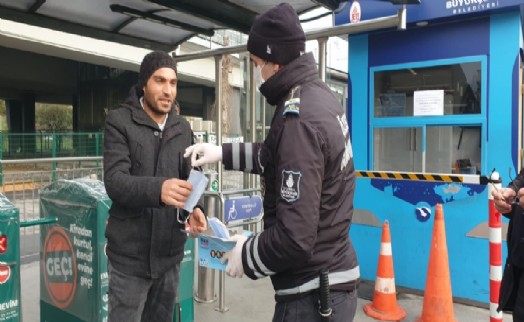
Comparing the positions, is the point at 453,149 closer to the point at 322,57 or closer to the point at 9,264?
the point at 322,57

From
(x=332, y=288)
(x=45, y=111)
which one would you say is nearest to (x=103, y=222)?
(x=332, y=288)

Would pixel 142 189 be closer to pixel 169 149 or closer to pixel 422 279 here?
pixel 169 149

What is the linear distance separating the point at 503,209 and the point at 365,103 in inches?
101

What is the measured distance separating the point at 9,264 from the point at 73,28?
7.27ft

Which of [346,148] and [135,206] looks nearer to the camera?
[346,148]

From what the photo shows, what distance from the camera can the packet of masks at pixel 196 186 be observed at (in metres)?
2.09

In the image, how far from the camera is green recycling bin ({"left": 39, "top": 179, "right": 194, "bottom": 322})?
3.01 m

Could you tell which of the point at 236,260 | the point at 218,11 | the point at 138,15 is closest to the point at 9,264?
the point at 236,260

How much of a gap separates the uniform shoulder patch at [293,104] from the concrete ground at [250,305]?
9.59 ft

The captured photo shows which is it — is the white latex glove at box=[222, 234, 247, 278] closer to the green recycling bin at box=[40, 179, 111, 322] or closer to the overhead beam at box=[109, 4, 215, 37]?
the green recycling bin at box=[40, 179, 111, 322]

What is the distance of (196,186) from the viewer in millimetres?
2102

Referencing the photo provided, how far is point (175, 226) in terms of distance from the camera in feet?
8.18

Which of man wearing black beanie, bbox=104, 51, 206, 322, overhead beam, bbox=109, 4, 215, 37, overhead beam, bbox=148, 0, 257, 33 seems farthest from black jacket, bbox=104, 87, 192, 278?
overhead beam, bbox=109, 4, 215, 37

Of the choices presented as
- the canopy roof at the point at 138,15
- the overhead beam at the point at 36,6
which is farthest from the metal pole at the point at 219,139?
the overhead beam at the point at 36,6
